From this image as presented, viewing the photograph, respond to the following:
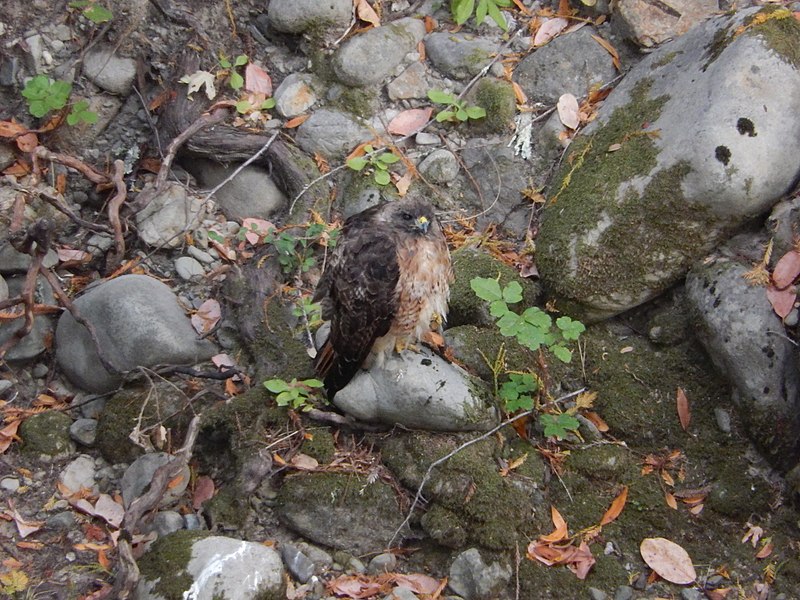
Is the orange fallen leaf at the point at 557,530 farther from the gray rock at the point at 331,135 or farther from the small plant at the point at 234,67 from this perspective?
the small plant at the point at 234,67

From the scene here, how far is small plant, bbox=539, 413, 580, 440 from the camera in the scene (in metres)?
4.34

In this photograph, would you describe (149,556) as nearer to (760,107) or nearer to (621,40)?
(760,107)

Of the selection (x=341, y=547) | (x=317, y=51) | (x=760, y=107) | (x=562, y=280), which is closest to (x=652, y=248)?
(x=562, y=280)

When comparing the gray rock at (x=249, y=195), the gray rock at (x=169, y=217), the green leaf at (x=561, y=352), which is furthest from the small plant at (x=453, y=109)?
the green leaf at (x=561, y=352)

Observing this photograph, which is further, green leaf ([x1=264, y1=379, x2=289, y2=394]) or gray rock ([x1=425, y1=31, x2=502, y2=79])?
gray rock ([x1=425, y1=31, x2=502, y2=79])

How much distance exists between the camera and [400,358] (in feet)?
15.0

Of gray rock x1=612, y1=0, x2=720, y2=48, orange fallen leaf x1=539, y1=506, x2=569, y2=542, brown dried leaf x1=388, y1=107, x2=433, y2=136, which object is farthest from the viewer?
brown dried leaf x1=388, y1=107, x2=433, y2=136

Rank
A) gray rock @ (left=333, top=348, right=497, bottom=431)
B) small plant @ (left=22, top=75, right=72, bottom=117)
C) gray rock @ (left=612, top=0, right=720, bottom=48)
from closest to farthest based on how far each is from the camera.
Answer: gray rock @ (left=333, top=348, right=497, bottom=431) → small plant @ (left=22, top=75, right=72, bottom=117) → gray rock @ (left=612, top=0, right=720, bottom=48)

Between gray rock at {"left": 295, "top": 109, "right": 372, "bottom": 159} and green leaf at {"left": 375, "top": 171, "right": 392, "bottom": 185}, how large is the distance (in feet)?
1.06

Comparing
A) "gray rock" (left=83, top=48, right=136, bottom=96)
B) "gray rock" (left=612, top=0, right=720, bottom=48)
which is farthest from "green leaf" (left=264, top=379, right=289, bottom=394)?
"gray rock" (left=612, top=0, right=720, bottom=48)

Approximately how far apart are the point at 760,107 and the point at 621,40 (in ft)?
4.55

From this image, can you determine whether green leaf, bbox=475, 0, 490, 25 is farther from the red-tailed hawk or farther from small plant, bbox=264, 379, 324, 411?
small plant, bbox=264, 379, 324, 411

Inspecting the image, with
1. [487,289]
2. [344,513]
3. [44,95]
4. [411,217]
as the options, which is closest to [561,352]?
[487,289]

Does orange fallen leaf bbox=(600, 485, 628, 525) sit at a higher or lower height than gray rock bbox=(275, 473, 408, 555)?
higher
